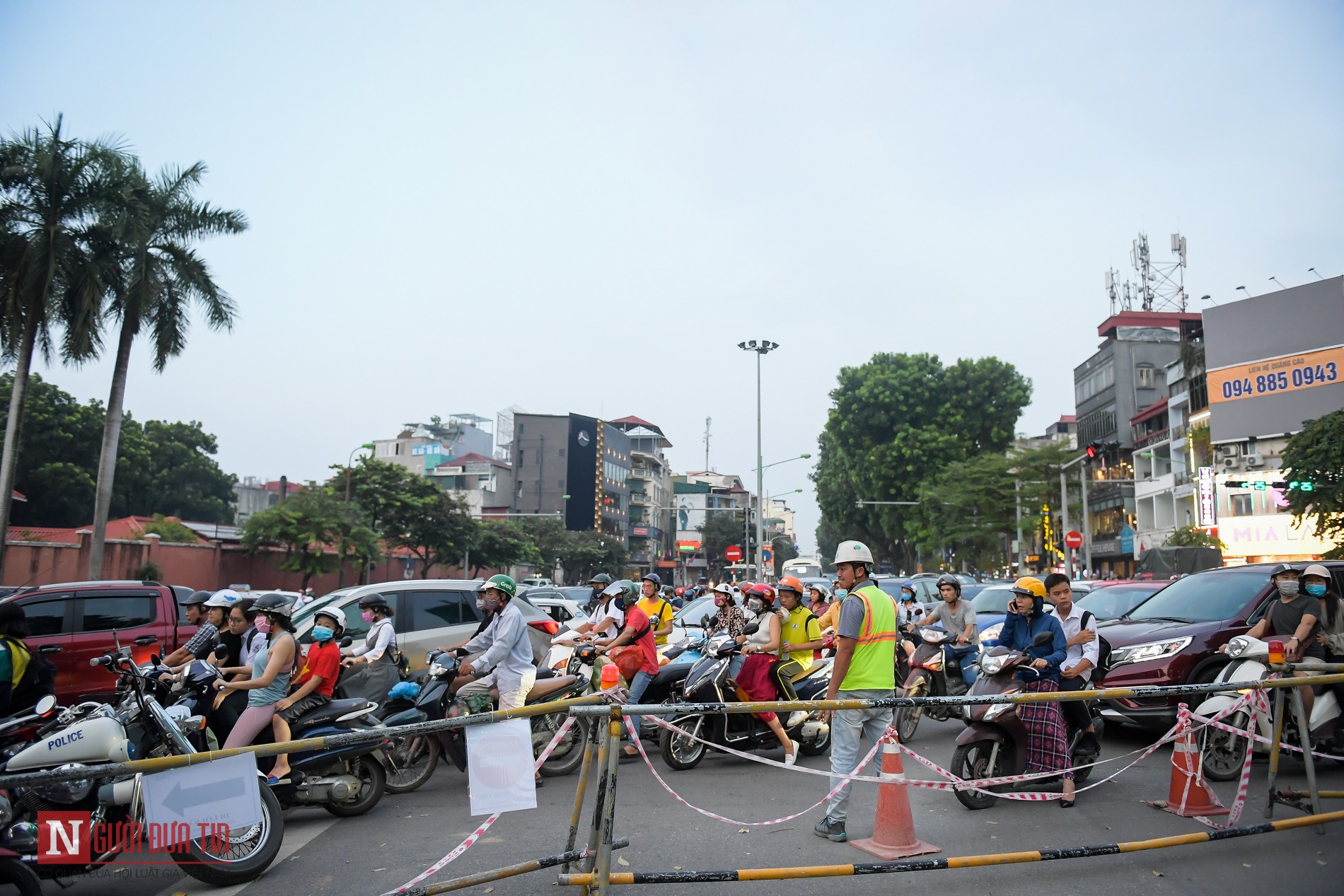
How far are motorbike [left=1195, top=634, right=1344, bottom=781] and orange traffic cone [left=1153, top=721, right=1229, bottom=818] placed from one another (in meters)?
0.39

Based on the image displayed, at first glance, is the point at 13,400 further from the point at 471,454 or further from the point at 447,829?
the point at 471,454

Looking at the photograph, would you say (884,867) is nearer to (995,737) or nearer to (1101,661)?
(995,737)

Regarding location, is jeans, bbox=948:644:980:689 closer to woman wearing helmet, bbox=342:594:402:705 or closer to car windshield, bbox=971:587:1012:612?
car windshield, bbox=971:587:1012:612

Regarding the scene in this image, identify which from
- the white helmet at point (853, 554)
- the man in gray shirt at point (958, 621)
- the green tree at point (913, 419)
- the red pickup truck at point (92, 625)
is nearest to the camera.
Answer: the white helmet at point (853, 554)

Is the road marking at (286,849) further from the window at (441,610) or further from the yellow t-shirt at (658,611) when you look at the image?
the yellow t-shirt at (658,611)

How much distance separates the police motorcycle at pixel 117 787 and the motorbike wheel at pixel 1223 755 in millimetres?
6759

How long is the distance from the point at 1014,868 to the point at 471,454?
8391cm

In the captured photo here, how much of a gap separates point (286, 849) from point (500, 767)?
245cm

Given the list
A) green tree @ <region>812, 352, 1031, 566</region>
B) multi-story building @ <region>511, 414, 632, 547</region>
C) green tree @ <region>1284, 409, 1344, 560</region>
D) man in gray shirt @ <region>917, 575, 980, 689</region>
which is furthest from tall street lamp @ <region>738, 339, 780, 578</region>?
multi-story building @ <region>511, 414, 632, 547</region>

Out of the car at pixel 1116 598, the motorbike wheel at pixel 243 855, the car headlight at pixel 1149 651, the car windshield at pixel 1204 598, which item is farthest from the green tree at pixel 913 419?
the motorbike wheel at pixel 243 855

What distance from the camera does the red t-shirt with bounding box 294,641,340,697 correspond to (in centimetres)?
692

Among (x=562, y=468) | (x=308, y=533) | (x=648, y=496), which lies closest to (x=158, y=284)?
(x=308, y=533)

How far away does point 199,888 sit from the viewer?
5.20m

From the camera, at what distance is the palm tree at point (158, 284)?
26.3m
